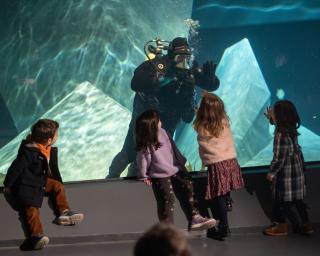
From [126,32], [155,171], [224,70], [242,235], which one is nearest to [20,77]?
[126,32]

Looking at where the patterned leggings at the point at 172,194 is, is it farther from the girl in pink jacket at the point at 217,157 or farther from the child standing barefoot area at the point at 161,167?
the girl in pink jacket at the point at 217,157

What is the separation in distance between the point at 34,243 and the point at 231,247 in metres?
1.83

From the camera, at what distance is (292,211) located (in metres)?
4.35

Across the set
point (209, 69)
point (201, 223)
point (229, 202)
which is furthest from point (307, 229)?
point (209, 69)

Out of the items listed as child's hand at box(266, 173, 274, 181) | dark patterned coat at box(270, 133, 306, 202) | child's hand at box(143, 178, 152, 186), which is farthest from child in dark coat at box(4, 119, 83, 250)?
dark patterned coat at box(270, 133, 306, 202)

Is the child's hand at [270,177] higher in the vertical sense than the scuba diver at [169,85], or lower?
lower

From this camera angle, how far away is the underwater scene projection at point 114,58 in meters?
6.96

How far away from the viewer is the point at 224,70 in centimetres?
734

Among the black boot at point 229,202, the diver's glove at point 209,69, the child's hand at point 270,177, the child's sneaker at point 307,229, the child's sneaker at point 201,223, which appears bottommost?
the child's sneaker at point 307,229

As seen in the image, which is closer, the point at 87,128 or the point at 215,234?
the point at 215,234

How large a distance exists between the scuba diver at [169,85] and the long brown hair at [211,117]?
1.57 m

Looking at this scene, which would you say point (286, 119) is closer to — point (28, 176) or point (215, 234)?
point (215, 234)

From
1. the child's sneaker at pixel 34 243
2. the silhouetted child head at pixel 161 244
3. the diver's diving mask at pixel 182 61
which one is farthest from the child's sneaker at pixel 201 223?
the silhouetted child head at pixel 161 244

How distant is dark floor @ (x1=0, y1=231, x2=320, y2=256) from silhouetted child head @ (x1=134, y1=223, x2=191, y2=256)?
266cm
